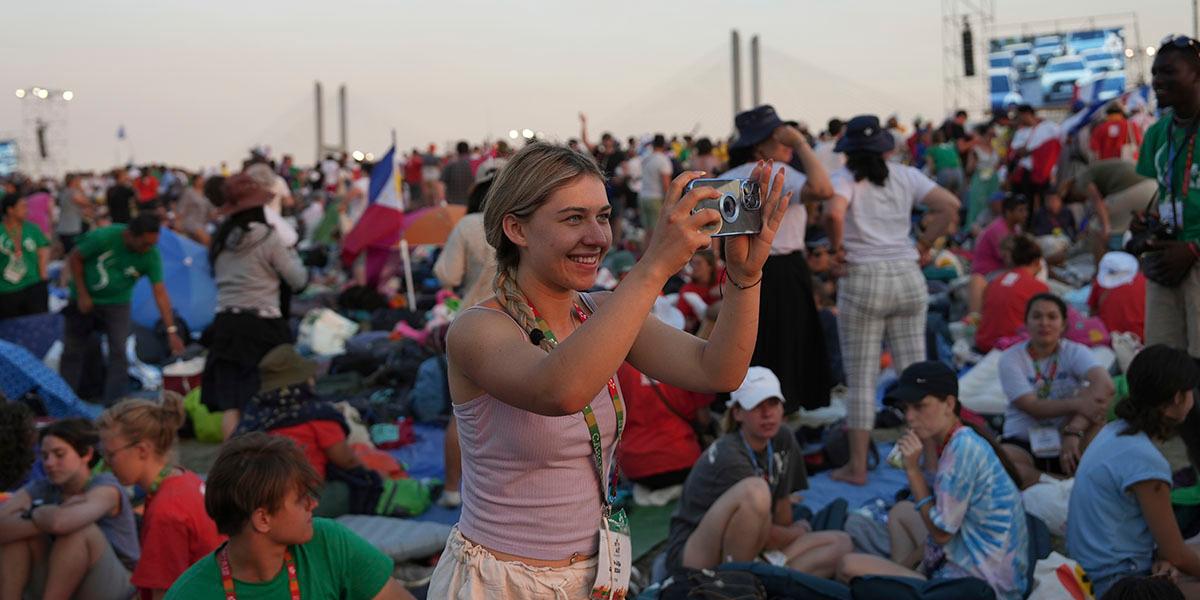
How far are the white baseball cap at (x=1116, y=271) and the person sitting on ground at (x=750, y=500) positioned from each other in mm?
3265

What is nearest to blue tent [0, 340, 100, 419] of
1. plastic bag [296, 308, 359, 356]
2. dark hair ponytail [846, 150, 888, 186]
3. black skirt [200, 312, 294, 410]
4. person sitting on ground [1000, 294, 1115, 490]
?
black skirt [200, 312, 294, 410]

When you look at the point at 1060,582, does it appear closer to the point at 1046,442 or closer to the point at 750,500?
the point at 750,500

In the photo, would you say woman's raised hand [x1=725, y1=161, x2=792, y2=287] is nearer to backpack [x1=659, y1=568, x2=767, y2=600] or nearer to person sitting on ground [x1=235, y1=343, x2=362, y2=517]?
backpack [x1=659, y1=568, x2=767, y2=600]

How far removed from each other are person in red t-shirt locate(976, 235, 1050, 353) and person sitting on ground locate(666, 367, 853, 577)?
2.96 m

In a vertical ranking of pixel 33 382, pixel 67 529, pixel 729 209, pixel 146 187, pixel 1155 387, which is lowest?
pixel 67 529

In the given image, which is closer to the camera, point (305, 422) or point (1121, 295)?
point (305, 422)

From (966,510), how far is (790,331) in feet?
5.25

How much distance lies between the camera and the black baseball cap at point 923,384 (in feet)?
13.8

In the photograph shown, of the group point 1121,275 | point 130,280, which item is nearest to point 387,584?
point 1121,275

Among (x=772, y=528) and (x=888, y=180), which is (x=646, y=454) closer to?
(x=772, y=528)

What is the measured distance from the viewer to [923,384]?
4242 mm

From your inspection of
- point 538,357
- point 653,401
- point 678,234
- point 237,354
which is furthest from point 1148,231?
point 237,354

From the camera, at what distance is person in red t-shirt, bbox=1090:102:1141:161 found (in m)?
11.7

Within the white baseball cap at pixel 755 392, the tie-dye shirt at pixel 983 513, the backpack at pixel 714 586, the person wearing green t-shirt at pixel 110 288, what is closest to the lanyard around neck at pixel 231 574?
the backpack at pixel 714 586
